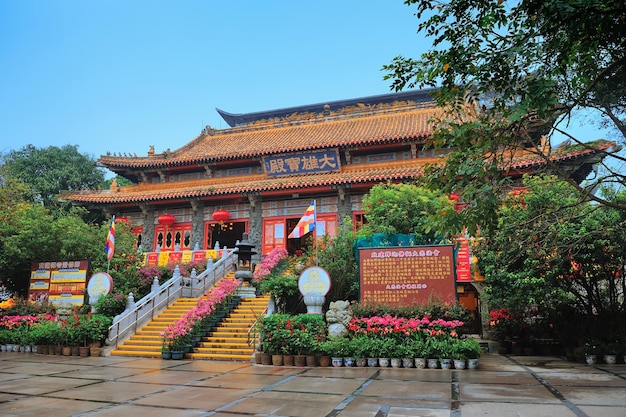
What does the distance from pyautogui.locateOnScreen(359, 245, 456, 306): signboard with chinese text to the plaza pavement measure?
6.26ft

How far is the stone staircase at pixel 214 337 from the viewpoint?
→ 1093 cm

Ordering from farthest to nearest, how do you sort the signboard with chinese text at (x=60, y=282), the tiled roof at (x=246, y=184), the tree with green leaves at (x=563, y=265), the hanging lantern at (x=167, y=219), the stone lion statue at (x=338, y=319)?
1. the hanging lantern at (x=167, y=219)
2. the tiled roof at (x=246, y=184)
3. the signboard with chinese text at (x=60, y=282)
4. the stone lion statue at (x=338, y=319)
5. the tree with green leaves at (x=563, y=265)

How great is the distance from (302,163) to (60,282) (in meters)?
11.1

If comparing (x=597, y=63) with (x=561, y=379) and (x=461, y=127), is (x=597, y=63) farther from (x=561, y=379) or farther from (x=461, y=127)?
(x=561, y=379)

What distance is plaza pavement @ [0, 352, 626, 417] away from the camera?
533 centimetres

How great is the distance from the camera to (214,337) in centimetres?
1180

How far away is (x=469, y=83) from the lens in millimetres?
5461

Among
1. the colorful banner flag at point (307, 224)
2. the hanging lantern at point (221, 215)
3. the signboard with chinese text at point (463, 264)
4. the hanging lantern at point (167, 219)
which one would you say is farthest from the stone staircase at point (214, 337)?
the hanging lantern at point (167, 219)

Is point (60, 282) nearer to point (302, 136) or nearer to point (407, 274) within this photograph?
point (407, 274)

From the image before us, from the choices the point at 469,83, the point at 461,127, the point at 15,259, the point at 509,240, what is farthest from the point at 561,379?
the point at 15,259

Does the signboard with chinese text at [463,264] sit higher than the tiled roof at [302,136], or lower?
lower

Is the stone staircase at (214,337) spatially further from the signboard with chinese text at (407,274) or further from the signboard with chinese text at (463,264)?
the signboard with chinese text at (463,264)

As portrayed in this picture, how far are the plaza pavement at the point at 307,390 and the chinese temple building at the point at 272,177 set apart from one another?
33.9ft

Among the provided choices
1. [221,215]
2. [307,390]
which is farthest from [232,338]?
[221,215]
